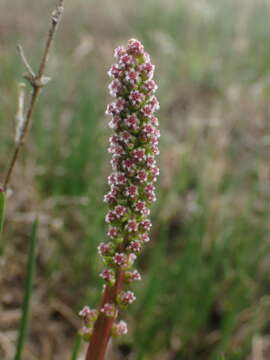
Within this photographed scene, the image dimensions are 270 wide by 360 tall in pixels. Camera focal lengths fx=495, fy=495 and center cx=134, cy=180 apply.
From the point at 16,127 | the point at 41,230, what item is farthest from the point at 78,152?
the point at 16,127

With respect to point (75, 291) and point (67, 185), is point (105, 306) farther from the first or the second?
point (67, 185)

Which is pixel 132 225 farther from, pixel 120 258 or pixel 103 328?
pixel 103 328

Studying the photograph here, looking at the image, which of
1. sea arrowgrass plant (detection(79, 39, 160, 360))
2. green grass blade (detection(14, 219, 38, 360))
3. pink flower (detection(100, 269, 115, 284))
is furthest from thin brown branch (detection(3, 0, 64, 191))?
pink flower (detection(100, 269, 115, 284))

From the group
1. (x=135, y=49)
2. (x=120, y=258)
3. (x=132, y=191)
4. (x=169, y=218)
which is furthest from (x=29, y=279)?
(x=169, y=218)

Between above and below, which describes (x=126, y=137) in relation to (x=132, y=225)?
above

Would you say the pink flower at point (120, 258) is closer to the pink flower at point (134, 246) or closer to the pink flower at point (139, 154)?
the pink flower at point (134, 246)

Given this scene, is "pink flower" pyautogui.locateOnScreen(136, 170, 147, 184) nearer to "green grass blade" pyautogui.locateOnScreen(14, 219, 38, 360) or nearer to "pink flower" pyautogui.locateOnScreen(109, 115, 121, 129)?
"pink flower" pyautogui.locateOnScreen(109, 115, 121, 129)
